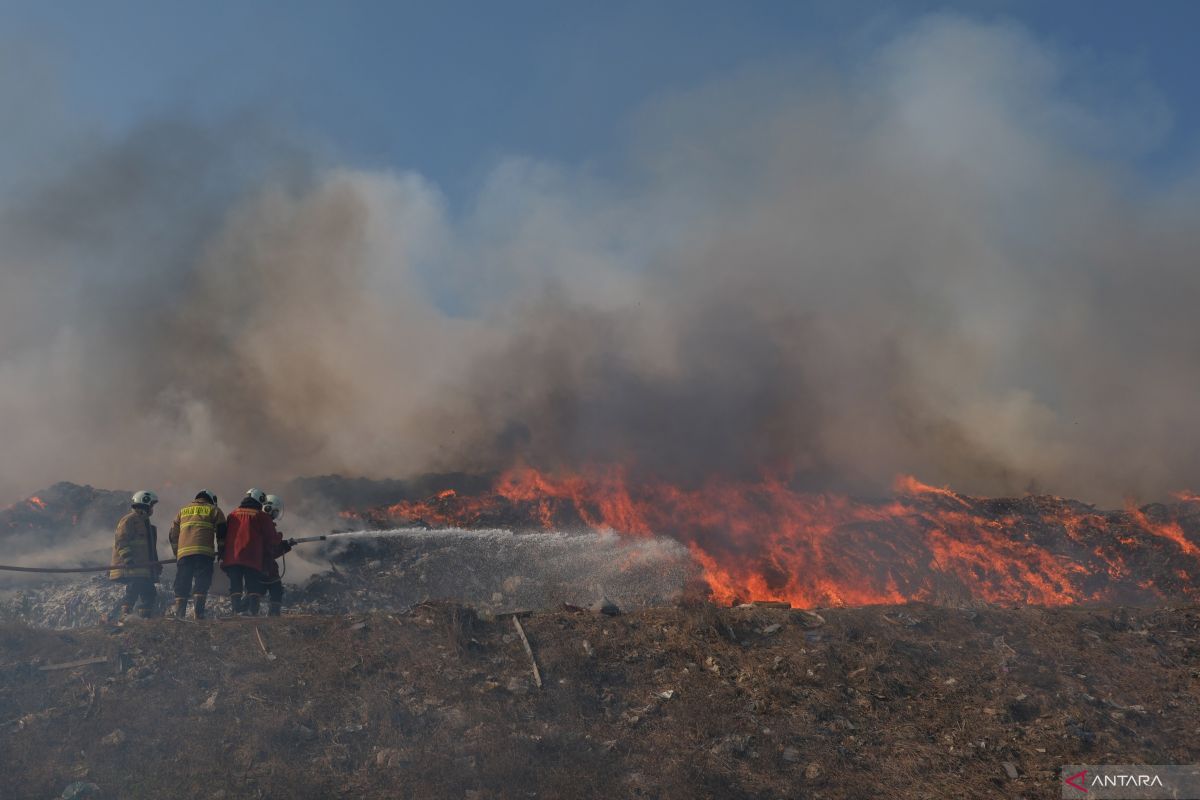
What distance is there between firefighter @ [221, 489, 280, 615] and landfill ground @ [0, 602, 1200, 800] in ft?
5.28

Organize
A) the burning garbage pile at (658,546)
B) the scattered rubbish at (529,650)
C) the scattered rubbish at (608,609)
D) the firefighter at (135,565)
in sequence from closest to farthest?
the scattered rubbish at (529,650), the scattered rubbish at (608,609), the firefighter at (135,565), the burning garbage pile at (658,546)

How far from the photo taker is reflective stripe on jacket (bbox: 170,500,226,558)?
539 inches

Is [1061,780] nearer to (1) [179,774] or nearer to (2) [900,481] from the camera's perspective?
(1) [179,774]

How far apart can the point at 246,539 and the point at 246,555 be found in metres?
0.28

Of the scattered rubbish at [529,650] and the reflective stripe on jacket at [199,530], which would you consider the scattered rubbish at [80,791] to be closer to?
the scattered rubbish at [529,650]

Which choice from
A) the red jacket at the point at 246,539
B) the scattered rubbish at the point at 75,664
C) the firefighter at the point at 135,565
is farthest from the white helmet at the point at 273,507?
the scattered rubbish at the point at 75,664

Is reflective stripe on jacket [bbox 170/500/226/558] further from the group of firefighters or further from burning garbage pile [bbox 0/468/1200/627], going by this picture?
burning garbage pile [bbox 0/468/1200/627]

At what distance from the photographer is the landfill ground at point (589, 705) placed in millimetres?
8766

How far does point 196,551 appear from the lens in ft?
44.8

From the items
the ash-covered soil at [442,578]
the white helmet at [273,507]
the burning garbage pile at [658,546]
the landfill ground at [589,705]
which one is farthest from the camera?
the burning garbage pile at [658,546]

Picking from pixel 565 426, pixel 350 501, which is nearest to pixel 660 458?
pixel 565 426

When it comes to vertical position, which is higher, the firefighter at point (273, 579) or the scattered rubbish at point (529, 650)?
the firefighter at point (273, 579)

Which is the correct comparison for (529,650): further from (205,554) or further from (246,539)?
(205,554)

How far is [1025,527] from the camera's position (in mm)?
23406
